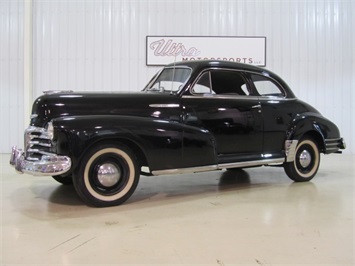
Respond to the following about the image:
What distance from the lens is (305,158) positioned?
5.61 m

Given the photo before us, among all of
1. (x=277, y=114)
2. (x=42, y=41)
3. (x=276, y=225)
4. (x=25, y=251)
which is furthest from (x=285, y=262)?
(x=42, y=41)

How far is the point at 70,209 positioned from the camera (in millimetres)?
3939

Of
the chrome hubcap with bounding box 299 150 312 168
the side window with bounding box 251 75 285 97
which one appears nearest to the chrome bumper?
the side window with bounding box 251 75 285 97

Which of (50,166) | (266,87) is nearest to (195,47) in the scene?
(266,87)

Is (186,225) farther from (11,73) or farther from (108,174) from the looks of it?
(11,73)

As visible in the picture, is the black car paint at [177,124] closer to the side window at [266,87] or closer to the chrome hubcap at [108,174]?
the side window at [266,87]

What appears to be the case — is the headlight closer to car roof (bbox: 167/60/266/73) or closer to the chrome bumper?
the chrome bumper

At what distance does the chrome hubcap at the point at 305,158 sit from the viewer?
558cm

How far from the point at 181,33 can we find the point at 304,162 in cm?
505

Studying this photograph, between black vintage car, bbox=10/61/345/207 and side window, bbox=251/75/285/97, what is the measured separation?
0.05 ft

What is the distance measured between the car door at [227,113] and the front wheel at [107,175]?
93 centimetres

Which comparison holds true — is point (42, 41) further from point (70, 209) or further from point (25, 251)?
point (25, 251)

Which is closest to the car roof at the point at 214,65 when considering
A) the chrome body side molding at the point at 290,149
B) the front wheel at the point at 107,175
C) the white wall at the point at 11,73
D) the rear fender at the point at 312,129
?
the rear fender at the point at 312,129

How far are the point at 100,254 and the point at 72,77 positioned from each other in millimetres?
7222
